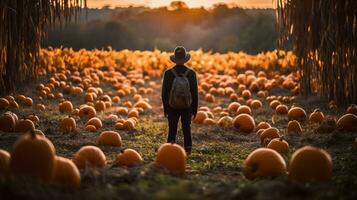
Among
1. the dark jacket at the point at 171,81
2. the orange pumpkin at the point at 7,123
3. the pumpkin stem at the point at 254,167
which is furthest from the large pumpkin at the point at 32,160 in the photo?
the orange pumpkin at the point at 7,123

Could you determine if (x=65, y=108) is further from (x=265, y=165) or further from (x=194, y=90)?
(x=265, y=165)

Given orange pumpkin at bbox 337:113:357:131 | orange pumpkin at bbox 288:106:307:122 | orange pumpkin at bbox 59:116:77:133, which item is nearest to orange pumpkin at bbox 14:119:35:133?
orange pumpkin at bbox 59:116:77:133

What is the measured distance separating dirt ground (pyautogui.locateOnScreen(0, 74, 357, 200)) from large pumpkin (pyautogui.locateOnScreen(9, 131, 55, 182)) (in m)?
0.22

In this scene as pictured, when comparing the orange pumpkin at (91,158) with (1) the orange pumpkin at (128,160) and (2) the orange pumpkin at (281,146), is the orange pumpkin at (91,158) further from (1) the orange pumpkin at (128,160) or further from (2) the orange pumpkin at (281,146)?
(2) the orange pumpkin at (281,146)

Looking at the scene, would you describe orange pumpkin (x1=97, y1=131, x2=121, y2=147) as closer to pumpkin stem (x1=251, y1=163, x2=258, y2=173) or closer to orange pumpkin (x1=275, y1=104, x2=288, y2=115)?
pumpkin stem (x1=251, y1=163, x2=258, y2=173)

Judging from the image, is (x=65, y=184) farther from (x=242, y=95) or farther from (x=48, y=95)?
(x=242, y=95)

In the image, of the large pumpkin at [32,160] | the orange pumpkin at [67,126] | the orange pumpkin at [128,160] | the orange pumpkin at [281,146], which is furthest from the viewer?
the orange pumpkin at [67,126]

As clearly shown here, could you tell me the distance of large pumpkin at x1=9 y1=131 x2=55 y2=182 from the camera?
341 cm

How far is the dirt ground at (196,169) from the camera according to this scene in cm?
290

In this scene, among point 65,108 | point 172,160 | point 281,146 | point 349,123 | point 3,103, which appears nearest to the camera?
point 172,160

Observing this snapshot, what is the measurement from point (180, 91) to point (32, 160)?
292cm

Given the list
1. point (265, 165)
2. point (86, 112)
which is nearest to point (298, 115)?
point (86, 112)

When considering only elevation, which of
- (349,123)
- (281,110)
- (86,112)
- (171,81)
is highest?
(171,81)

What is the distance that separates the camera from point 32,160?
341cm
